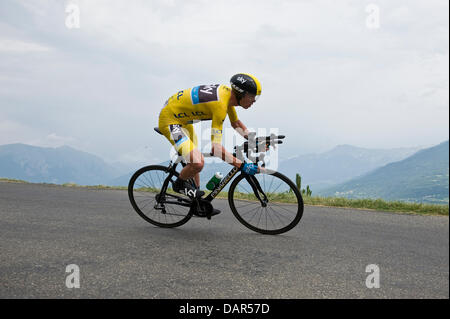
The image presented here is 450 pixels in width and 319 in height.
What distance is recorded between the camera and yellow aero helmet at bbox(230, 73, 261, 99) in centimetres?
449

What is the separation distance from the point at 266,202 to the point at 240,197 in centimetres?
44

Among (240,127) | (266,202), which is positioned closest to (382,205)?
(266,202)

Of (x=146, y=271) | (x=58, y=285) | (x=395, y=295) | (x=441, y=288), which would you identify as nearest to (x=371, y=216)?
(x=441, y=288)

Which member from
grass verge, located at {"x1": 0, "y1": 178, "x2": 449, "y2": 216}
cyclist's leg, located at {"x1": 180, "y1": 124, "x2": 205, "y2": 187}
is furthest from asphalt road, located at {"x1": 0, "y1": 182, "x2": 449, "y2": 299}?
grass verge, located at {"x1": 0, "y1": 178, "x2": 449, "y2": 216}

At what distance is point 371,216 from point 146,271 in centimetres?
564

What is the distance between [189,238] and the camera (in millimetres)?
4801

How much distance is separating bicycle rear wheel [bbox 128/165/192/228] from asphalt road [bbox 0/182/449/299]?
24 centimetres

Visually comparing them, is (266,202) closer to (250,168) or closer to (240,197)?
(240,197)

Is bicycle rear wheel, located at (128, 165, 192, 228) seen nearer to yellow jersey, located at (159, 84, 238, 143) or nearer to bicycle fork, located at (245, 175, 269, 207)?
yellow jersey, located at (159, 84, 238, 143)

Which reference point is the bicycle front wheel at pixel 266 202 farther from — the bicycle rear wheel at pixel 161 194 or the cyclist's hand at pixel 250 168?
the bicycle rear wheel at pixel 161 194

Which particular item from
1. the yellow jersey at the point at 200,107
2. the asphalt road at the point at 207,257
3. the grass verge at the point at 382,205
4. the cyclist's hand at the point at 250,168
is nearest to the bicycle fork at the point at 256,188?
the cyclist's hand at the point at 250,168

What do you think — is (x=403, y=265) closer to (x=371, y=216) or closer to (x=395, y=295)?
(x=395, y=295)

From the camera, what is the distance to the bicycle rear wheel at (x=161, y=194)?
5262 mm

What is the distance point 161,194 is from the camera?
5.36 meters
